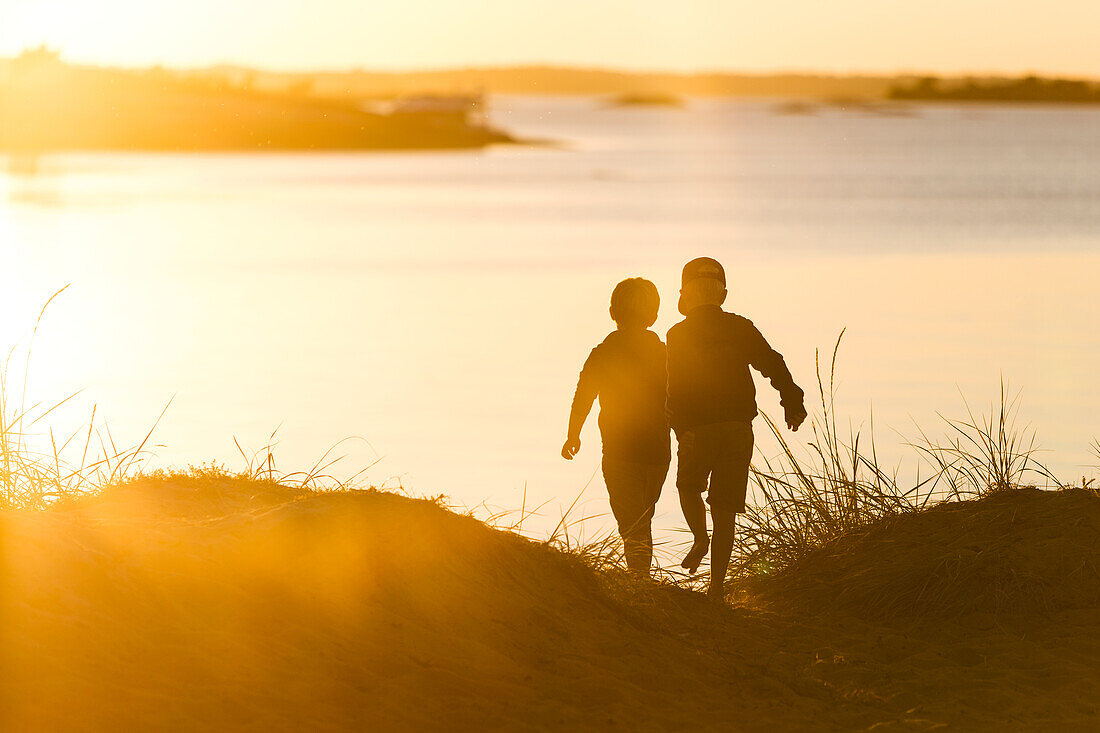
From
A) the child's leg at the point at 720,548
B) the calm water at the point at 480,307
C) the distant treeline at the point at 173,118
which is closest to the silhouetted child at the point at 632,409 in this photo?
the child's leg at the point at 720,548

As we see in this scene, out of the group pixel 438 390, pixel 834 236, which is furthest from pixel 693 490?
pixel 834 236

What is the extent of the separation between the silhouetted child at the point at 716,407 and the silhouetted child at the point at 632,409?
23 centimetres

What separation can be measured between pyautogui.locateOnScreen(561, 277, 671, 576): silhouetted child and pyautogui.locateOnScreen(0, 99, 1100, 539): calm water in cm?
342

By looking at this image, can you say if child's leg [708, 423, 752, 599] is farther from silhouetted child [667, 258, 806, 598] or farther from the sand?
the sand

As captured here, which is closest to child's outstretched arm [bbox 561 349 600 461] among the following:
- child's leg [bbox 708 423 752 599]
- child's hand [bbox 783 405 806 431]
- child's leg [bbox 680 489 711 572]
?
child's leg [bbox 680 489 711 572]

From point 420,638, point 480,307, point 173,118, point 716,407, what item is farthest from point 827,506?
point 173,118

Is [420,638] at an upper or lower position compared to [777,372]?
lower

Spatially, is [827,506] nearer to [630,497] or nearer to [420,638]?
[630,497]

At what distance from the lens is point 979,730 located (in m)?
6.18

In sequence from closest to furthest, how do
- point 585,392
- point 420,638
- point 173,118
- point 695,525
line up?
point 420,638
point 695,525
point 585,392
point 173,118

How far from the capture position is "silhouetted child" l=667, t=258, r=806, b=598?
315 inches

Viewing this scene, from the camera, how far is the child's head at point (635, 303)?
823cm

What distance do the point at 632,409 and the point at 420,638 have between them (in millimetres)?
2306

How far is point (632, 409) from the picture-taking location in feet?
27.4
